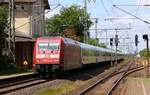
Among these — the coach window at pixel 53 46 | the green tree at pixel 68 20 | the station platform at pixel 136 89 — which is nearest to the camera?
the station platform at pixel 136 89

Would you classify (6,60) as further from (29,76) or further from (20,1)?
(20,1)

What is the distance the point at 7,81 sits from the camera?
3278 centimetres

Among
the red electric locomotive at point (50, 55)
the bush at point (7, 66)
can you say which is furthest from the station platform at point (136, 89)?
the bush at point (7, 66)

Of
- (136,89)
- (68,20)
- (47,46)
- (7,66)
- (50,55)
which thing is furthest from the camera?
(68,20)

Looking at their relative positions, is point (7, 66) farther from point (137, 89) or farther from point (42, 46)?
point (137, 89)

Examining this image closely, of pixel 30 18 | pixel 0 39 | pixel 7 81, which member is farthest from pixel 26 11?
pixel 7 81

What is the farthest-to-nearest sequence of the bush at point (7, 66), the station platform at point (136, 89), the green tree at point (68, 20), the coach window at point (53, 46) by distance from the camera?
the green tree at point (68, 20), the bush at point (7, 66), the coach window at point (53, 46), the station platform at point (136, 89)

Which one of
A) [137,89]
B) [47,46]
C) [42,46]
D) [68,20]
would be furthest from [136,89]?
[68,20]

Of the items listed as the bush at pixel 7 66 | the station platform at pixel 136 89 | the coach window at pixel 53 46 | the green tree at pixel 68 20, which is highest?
the green tree at pixel 68 20

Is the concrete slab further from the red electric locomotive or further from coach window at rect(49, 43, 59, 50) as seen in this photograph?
coach window at rect(49, 43, 59, 50)

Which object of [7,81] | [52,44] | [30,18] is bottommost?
[7,81]

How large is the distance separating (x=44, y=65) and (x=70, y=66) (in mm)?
4124

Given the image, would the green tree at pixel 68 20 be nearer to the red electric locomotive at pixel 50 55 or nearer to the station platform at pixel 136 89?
the red electric locomotive at pixel 50 55

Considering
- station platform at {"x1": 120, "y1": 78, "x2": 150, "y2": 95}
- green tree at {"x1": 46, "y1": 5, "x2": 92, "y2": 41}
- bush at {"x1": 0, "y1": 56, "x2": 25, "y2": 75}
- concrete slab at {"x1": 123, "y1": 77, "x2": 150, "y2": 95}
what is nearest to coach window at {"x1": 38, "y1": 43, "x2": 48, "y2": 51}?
concrete slab at {"x1": 123, "y1": 77, "x2": 150, "y2": 95}
